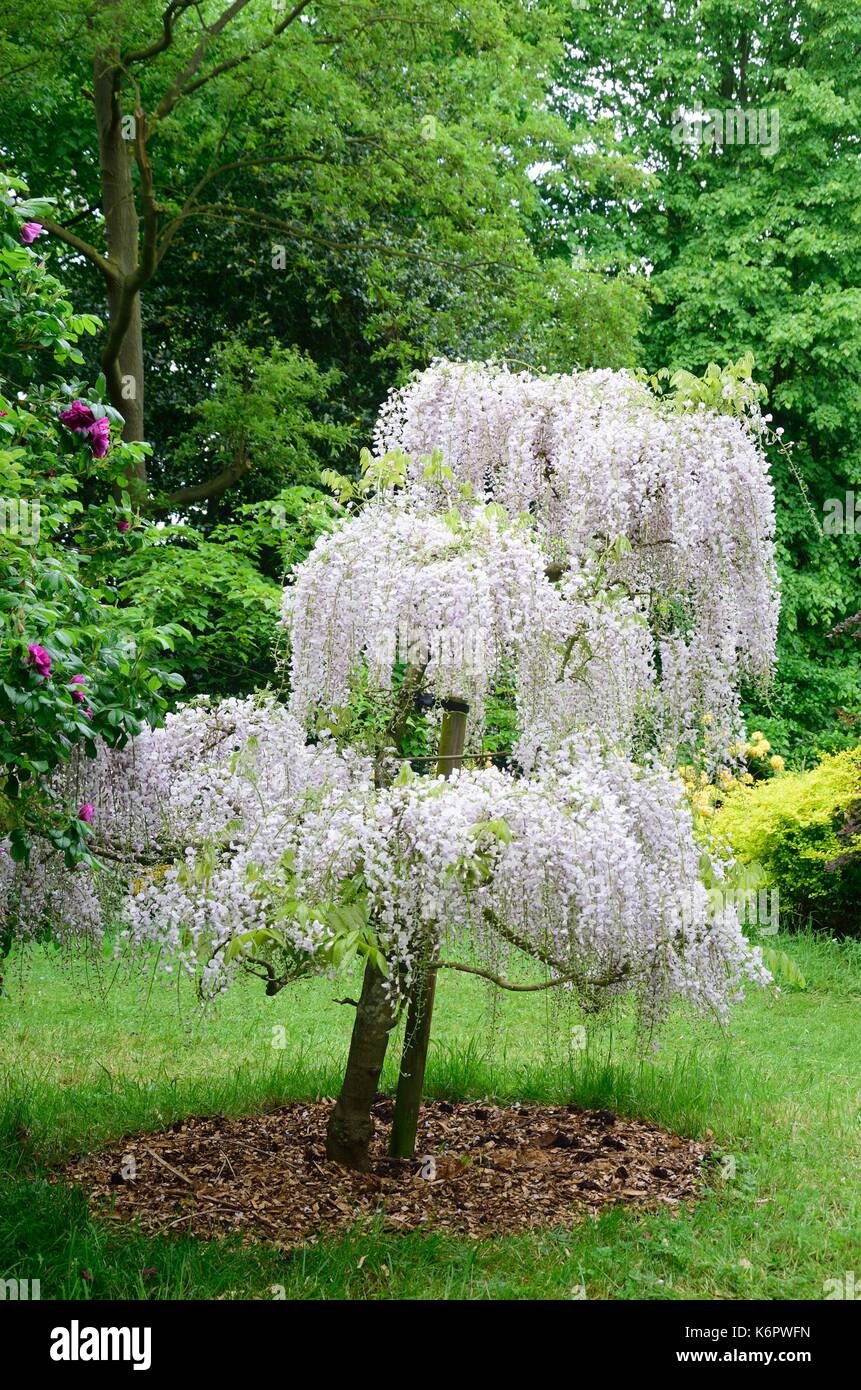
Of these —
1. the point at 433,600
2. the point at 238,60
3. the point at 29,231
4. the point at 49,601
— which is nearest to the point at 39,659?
the point at 49,601

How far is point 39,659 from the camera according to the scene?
288cm

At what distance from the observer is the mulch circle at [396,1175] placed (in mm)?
4125

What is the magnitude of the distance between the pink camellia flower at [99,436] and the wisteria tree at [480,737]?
766mm

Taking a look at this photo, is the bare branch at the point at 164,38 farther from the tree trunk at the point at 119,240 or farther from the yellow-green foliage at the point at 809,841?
the yellow-green foliage at the point at 809,841

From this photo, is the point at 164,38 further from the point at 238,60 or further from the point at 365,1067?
the point at 365,1067

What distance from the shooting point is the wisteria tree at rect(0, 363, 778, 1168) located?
3615 millimetres

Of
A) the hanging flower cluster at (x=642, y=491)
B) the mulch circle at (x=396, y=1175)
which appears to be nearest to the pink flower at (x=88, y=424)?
the hanging flower cluster at (x=642, y=491)

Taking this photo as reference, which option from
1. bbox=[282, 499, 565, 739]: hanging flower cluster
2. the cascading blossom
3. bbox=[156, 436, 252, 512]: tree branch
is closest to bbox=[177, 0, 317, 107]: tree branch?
bbox=[156, 436, 252, 512]: tree branch

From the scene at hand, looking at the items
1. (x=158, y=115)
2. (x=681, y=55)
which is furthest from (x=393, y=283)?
(x=681, y=55)

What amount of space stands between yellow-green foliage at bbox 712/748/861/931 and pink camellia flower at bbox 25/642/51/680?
6898mm

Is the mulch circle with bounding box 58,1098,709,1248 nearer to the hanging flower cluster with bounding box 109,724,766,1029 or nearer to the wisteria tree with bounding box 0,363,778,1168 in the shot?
the wisteria tree with bounding box 0,363,778,1168

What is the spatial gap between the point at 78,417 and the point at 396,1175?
2.83m

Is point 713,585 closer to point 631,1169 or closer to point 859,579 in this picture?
point 631,1169

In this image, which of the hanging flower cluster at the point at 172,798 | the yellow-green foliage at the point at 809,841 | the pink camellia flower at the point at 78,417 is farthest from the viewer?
the yellow-green foliage at the point at 809,841
